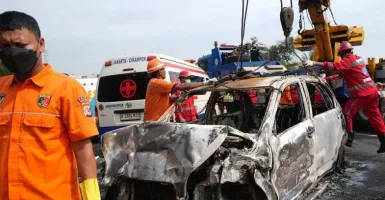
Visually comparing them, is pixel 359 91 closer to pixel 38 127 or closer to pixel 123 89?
pixel 123 89

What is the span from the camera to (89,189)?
198cm

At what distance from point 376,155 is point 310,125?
134 inches

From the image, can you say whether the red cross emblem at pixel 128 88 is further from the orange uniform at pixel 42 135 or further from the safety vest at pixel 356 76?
the orange uniform at pixel 42 135

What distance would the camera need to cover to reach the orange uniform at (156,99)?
5425 millimetres

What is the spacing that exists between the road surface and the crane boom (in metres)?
2.91

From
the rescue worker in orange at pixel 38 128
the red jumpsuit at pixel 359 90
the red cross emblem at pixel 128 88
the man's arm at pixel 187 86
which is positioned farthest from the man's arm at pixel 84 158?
the red cross emblem at pixel 128 88

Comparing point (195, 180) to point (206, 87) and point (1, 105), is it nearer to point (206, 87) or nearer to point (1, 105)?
point (206, 87)

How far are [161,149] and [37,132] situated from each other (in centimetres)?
172

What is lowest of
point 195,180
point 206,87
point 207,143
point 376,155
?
point 376,155

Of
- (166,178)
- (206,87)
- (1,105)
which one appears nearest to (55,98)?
(1,105)

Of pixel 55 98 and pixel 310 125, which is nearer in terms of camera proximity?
pixel 55 98

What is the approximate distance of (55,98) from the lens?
6.43ft

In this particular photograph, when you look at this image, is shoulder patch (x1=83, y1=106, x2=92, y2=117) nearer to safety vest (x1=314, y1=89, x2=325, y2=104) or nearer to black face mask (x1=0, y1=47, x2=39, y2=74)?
black face mask (x1=0, y1=47, x2=39, y2=74)

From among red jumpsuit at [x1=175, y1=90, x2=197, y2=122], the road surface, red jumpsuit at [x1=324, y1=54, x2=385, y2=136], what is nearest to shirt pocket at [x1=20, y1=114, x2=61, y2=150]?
red jumpsuit at [x1=175, y1=90, x2=197, y2=122]
